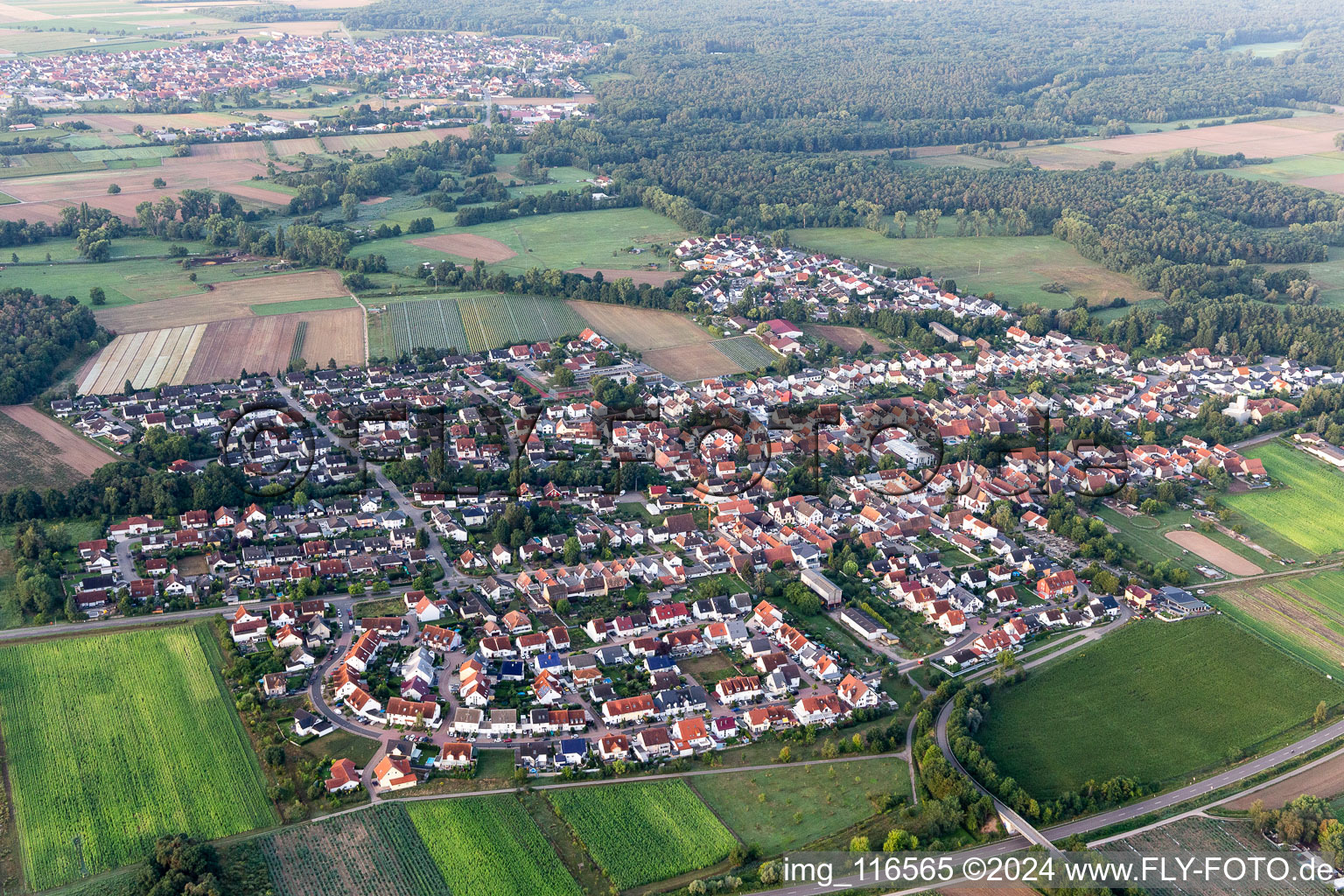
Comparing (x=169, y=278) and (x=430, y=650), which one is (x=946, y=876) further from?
(x=169, y=278)

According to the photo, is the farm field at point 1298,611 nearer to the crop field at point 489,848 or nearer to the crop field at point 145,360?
the crop field at point 489,848

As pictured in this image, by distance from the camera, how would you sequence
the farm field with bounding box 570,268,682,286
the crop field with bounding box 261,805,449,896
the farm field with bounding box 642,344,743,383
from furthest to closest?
the farm field with bounding box 570,268,682,286 < the farm field with bounding box 642,344,743,383 < the crop field with bounding box 261,805,449,896

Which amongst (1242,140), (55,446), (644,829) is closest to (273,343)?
(55,446)

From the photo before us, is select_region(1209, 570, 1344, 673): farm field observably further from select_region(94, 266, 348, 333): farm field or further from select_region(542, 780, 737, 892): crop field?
select_region(94, 266, 348, 333): farm field

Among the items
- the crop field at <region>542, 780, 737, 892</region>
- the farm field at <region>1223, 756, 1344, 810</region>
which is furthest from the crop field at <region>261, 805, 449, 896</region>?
the farm field at <region>1223, 756, 1344, 810</region>

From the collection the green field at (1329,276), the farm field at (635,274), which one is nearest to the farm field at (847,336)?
the farm field at (635,274)

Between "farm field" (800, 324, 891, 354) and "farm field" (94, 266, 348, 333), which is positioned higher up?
"farm field" (94, 266, 348, 333)

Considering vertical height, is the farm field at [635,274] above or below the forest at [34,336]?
below
